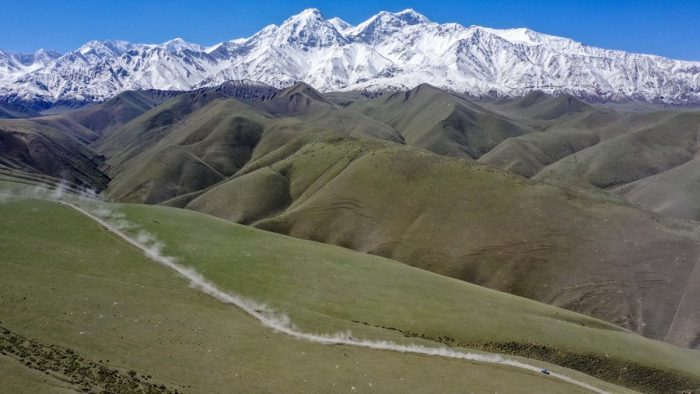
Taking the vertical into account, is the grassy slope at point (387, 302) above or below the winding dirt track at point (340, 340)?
above

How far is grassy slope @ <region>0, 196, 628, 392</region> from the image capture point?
37.3m

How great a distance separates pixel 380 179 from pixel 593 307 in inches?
2781

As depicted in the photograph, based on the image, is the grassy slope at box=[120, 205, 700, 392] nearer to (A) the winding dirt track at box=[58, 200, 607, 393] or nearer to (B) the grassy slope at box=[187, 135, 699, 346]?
(A) the winding dirt track at box=[58, 200, 607, 393]

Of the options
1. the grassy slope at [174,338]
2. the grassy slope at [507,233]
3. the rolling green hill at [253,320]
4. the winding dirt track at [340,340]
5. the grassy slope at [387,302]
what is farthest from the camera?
the grassy slope at [507,233]

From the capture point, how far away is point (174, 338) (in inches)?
1631

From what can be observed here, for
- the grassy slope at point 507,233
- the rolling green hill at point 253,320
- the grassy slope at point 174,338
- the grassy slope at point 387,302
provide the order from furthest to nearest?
1. the grassy slope at point 507,233
2. the grassy slope at point 387,302
3. the rolling green hill at point 253,320
4. the grassy slope at point 174,338

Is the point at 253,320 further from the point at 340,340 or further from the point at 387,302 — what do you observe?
the point at 387,302

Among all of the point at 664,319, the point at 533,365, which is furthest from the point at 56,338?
the point at 664,319

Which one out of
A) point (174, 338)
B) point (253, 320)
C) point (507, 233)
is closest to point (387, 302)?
point (253, 320)

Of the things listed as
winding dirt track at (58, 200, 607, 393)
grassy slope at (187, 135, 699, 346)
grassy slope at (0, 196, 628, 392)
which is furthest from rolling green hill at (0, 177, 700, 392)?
grassy slope at (187, 135, 699, 346)

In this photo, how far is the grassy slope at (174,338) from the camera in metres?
37.3

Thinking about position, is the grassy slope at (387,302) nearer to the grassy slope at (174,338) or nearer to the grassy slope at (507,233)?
the grassy slope at (174,338)

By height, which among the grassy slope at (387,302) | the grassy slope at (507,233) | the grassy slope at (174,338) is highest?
the grassy slope at (507,233)

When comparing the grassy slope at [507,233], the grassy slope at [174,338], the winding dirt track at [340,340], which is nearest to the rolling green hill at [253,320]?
the grassy slope at [174,338]
